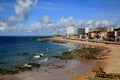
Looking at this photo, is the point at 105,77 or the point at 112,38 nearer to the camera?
the point at 105,77

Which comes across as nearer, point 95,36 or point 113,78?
point 113,78

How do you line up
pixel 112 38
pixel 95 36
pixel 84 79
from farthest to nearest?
pixel 95 36 → pixel 112 38 → pixel 84 79

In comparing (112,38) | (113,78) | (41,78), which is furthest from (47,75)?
(112,38)

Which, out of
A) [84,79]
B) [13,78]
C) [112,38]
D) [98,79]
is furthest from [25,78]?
[112,38]

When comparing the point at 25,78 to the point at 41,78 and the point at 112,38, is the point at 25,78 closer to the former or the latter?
the point at 41,78

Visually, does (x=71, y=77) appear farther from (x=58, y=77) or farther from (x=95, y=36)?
(x=95, y=36)

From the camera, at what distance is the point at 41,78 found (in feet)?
111

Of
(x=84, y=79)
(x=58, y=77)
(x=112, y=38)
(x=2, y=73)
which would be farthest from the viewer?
(x=112, y=38)

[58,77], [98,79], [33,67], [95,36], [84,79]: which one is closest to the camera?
[98,79]

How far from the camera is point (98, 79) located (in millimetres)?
29125

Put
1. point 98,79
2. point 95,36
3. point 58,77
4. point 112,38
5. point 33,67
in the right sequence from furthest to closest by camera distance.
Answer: point 95,36, point 112,38, point 33,67, point 58,77, point 98,79

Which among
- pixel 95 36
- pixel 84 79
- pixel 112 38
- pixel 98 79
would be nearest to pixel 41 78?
pixel 84 79

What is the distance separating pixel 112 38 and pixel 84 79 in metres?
93.9

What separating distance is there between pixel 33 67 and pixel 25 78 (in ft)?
35.4
